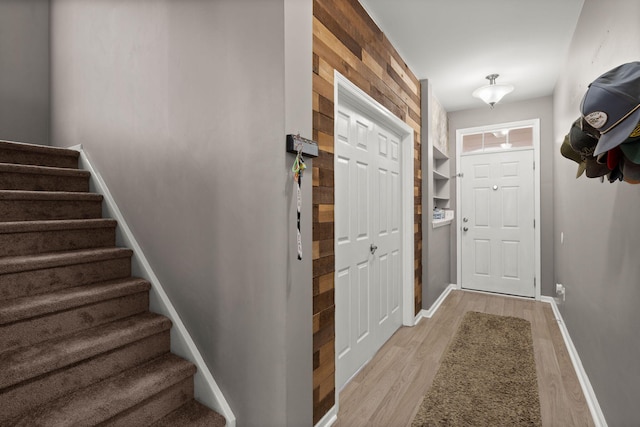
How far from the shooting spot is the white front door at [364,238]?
2168mm

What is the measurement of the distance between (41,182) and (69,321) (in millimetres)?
1169

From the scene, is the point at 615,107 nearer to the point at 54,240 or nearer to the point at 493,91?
the point at 54,240

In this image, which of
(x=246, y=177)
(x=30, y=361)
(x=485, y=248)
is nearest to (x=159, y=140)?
(x=246, y=177)

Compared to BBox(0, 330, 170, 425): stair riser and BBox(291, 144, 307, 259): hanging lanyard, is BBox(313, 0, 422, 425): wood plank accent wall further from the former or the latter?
BBox(0, 330, 170, 425): stair riser

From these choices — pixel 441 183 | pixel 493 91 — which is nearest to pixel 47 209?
pixel 493 91

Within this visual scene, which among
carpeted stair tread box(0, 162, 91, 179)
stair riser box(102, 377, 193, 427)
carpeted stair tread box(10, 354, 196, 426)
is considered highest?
carpeted stair tread box(0, 162, 91, 179)

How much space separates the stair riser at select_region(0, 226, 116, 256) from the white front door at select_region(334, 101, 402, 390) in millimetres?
1532

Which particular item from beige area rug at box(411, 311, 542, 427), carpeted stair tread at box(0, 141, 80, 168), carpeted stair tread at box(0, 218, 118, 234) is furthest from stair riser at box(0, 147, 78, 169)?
beige area rug at box(411, 311, 542, 427)

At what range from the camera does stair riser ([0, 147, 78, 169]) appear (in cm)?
224

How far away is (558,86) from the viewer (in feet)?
12.0

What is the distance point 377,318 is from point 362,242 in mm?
742

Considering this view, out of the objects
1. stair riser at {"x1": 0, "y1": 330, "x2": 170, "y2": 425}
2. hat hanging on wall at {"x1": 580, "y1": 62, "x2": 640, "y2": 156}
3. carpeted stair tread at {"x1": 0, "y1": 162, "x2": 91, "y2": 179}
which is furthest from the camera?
carpeted stair tread at {"x1": 0, "y1": 162, "x2": 91, "y2": 179}

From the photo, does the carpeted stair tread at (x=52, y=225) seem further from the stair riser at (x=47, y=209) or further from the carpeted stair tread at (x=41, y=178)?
the carpeted stair tread at (x=41, y=178)

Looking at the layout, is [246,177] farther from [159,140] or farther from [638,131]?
[638,131]
